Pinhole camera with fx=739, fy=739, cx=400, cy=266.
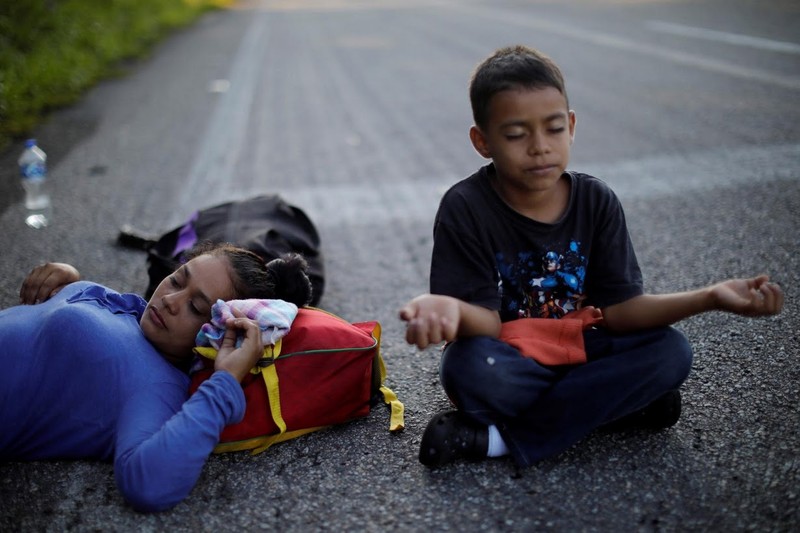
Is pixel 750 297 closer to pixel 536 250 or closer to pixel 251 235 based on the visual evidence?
pixel 536 250

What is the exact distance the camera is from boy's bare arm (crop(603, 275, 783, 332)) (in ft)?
6.73

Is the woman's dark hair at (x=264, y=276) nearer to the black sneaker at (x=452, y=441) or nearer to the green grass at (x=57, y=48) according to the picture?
the black sneaker at (x=452, y=441)

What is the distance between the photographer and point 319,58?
10945 millimetres

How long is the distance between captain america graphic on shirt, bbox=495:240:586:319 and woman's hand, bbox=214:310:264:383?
81 cm

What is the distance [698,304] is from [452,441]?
2.73 feet

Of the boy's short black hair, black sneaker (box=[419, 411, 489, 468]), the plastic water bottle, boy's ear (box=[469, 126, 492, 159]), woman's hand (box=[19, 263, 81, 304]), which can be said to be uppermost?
the boy's short black hair

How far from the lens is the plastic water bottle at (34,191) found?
15.6ft

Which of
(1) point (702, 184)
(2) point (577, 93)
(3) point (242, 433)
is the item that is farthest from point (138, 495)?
(2) point (577, 93)


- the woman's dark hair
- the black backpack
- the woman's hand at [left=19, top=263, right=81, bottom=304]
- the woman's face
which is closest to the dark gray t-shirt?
the woman's dark hair

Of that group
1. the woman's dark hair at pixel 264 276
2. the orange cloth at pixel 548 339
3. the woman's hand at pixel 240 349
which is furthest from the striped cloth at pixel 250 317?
the orange cloth at pixel 548 339

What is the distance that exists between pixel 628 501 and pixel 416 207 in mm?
3040

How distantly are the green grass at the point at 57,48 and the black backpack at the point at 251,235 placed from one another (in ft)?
11.4

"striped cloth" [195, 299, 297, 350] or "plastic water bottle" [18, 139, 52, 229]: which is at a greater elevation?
"striped cloth" [195, 299, 297, 350]

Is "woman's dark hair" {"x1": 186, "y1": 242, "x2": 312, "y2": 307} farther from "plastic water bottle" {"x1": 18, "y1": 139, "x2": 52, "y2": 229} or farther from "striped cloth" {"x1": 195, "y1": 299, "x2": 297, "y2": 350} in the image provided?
"plastic water bottle" {"x1": 18, "y1": 139, "x2": 52, "y2": 229}
